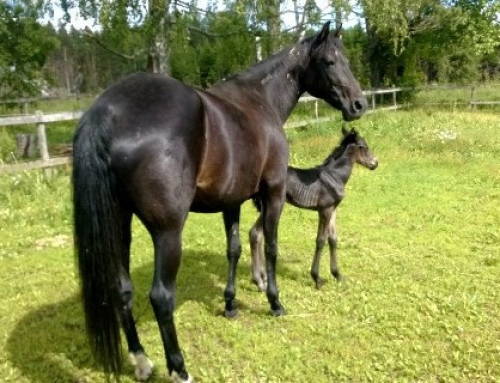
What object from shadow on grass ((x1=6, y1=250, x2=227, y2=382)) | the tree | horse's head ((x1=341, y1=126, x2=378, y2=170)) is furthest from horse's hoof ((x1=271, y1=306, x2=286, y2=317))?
the tree

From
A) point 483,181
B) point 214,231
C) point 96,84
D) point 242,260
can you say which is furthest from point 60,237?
point 96,84

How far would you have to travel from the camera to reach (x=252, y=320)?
389 centimetres

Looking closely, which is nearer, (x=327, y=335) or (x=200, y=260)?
(x=327, y=335)

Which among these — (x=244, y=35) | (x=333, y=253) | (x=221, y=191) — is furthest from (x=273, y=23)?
(x=221, y=191)

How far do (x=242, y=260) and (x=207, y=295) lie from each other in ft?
3.13

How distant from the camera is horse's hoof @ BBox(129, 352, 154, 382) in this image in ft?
10.0

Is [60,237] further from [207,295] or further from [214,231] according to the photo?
[207,295]

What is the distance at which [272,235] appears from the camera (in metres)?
3.78

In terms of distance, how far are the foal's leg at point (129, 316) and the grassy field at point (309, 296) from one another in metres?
0.10

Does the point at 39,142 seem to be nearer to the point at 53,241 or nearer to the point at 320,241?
the point at 53,241

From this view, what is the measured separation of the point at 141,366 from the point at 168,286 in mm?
779

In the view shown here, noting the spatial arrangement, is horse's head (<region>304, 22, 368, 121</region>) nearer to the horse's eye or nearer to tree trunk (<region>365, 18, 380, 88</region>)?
the horse's eye

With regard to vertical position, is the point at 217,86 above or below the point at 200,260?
above

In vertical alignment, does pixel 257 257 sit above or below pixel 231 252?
below
